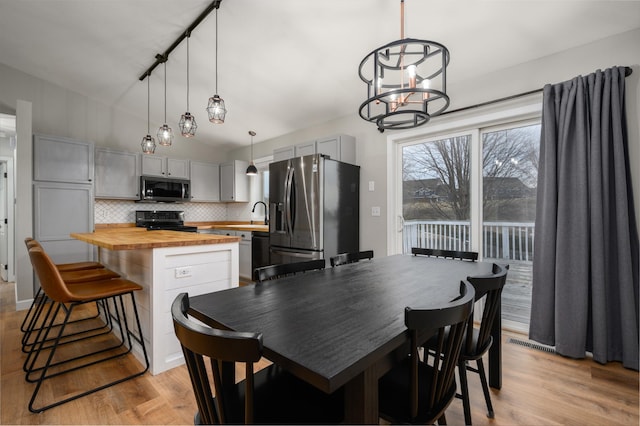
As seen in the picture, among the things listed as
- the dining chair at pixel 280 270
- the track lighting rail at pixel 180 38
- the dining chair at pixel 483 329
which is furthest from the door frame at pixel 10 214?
the dining chair at pixel 483 329

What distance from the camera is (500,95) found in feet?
8.93

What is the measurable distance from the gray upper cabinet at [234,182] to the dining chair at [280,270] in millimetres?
3977

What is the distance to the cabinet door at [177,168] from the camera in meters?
5.11

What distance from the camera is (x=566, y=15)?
209 centimetres

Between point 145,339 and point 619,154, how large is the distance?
3684 millimetres

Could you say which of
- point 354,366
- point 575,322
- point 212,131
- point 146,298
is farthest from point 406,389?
point 212,131

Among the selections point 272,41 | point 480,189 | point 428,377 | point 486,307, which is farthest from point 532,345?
point 272,41

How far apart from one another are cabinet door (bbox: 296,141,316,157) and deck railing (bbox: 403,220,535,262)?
5.05 feet

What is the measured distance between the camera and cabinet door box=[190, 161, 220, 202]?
5.43m

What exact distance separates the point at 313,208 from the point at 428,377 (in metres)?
2.33

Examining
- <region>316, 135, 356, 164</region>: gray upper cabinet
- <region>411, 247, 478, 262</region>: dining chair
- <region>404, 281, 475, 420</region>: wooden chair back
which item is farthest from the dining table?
<region>316, 135, 356, 164</region>: gray upper cabinet

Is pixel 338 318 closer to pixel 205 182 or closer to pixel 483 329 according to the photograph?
pixel 483 329

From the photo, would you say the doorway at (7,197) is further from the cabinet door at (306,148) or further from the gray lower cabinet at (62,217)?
the cabinet door at (306,148)

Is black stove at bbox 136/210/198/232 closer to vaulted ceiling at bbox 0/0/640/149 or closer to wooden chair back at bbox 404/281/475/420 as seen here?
vaulted ceiling at bbox 0/0/640/149
